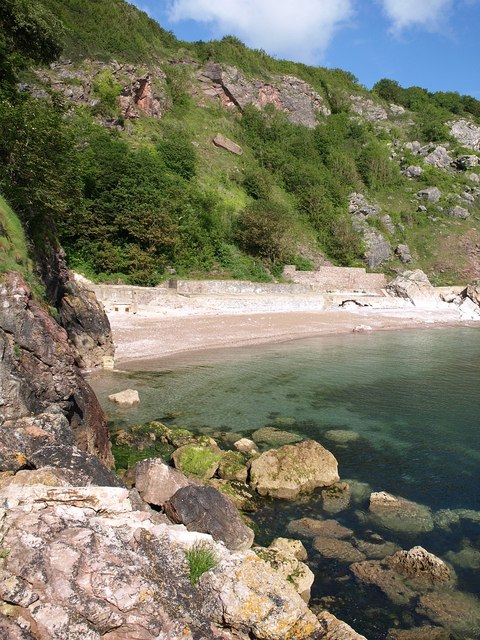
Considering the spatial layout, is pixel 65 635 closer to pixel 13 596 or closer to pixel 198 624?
pixel 13 596

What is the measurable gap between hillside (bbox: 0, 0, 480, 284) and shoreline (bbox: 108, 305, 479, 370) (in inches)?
257

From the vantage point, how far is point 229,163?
53.0 metres

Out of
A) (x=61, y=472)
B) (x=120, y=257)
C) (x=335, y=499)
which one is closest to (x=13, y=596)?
(x=61, y=472)

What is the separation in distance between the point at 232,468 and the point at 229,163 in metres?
48.6

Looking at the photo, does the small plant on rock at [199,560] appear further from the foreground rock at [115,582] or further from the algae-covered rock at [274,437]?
the algae-covered rock at [274,437]

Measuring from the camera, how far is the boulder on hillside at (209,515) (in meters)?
6.39

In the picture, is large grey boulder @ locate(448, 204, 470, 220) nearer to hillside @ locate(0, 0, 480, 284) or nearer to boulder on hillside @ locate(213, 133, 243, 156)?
hillside @ locate(0, 0, 480, 284)

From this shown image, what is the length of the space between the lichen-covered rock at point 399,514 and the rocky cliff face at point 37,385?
5.31m

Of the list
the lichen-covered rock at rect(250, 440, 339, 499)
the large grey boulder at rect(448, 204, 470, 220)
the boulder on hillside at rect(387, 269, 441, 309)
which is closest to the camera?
the lichen-covered rock at rect(250, 440, 339, 499)

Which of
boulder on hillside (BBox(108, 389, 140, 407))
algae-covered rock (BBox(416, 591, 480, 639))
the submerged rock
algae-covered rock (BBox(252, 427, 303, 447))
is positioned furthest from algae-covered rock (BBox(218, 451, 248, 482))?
boulder on hillside (BBox(108, 389, 140, 407))

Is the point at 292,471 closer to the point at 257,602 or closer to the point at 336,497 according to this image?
the point at 336,497

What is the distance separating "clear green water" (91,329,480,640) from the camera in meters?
7.46

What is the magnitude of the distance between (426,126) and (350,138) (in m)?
16.3

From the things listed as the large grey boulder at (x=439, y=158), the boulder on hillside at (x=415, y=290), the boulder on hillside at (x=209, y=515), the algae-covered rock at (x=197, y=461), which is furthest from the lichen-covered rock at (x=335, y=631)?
the large grey boulder at (x=439, y=158)
